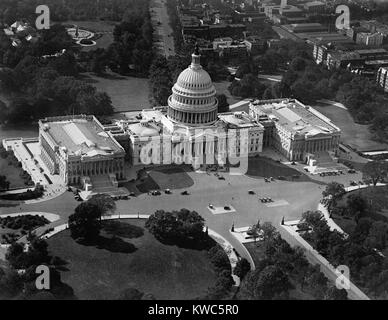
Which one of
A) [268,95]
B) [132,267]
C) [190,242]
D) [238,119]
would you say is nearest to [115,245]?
[132,267]

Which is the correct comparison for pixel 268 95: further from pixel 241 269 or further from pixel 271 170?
pixel 241 269

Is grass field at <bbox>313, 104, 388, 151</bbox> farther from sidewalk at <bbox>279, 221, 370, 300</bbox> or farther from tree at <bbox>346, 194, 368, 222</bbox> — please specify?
sidewalk at <bbox>279, 221, 370, 300</bbox>

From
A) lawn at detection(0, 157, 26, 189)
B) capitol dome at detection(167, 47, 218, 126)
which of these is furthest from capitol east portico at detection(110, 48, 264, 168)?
lawn at detection(0, 157, 26, 189)

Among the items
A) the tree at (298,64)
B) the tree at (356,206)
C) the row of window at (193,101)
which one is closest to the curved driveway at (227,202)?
the tree at (356,206)

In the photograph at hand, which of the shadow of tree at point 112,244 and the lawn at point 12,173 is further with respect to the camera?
the lawn at point 12,173

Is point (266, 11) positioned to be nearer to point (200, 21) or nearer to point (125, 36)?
point (200, 21)

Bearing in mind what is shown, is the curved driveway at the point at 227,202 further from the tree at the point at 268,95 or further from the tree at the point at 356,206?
the tree at the point at 268,95

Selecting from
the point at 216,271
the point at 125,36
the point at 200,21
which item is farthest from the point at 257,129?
the point at 200,21
